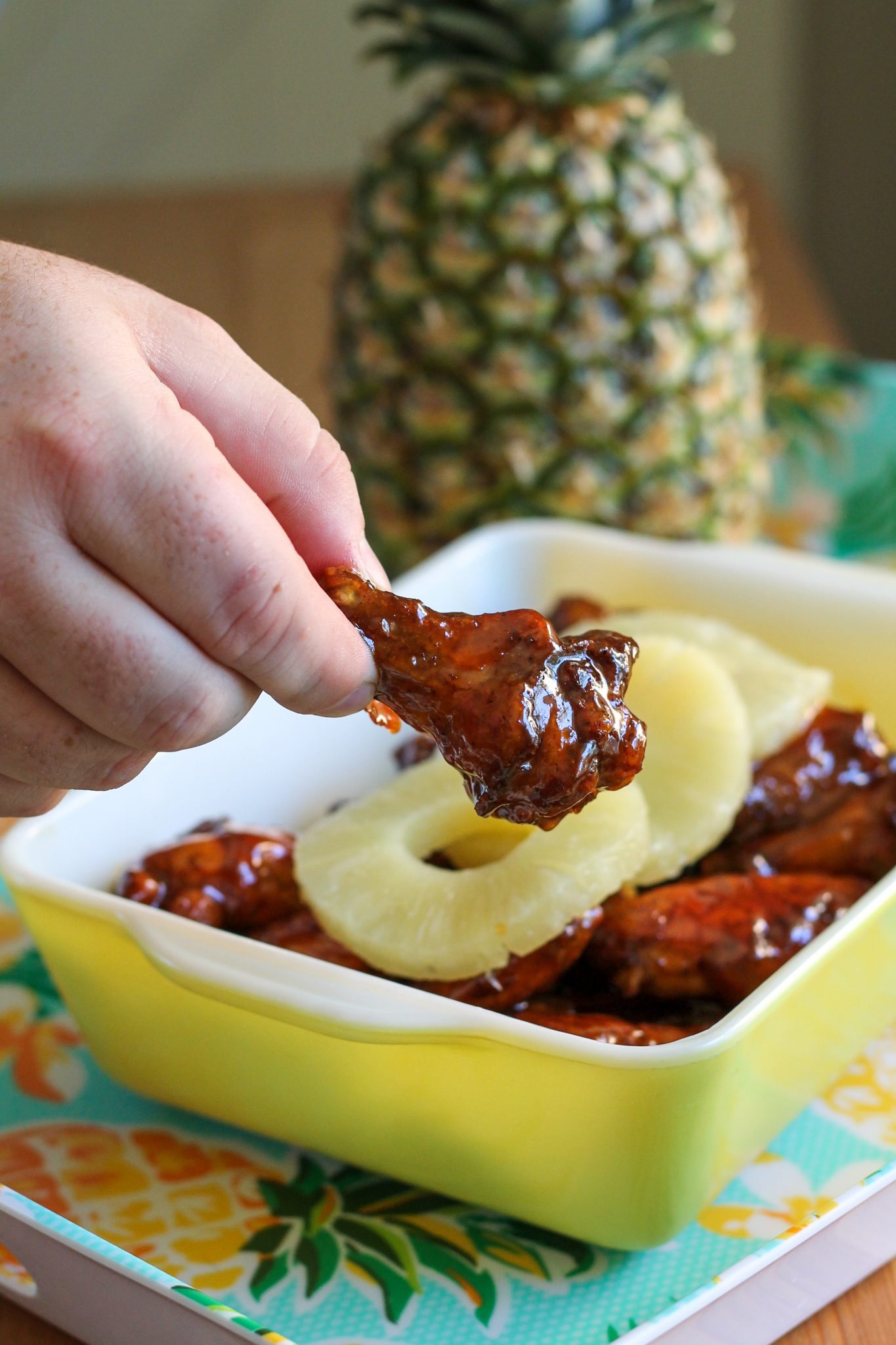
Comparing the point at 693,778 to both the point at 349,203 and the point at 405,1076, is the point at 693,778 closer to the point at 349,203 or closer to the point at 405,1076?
the point at 405,1076

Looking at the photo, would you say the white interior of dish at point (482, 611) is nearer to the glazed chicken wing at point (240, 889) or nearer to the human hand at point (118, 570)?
the glazed chicken wing at point (240, 889)

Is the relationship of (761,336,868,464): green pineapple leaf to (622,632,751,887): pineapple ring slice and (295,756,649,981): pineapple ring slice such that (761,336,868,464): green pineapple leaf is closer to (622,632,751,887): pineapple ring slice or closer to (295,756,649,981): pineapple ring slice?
(622,632,751,887): pineapple ring slice

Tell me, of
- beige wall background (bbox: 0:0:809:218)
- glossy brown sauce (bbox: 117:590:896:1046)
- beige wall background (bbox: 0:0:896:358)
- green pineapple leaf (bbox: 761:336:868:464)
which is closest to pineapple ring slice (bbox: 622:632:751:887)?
glossy brown sauce (bbox: 117:590:896:1046)

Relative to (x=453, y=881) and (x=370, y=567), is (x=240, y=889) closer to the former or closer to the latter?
(x=453, y=881)

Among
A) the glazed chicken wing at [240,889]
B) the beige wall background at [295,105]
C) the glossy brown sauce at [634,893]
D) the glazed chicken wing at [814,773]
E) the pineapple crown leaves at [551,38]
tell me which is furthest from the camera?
the beige wall background at [295,105]

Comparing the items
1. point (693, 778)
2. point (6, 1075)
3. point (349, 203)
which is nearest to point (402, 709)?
point (693, 778)

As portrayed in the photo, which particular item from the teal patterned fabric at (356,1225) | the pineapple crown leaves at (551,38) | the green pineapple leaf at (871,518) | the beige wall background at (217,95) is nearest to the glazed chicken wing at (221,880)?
the teal patterned fabric at (356,1225)
